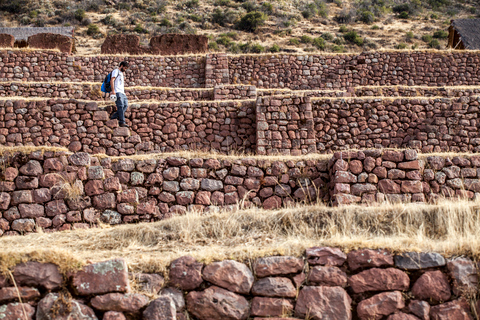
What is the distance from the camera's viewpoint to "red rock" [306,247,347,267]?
470 centimetres

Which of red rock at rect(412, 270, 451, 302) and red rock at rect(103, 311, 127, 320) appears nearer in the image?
red rock at rect(103, 311, 127, 320)

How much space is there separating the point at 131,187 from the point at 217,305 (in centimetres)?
409

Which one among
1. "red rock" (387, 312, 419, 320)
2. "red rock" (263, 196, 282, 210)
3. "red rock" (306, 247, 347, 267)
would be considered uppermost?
"red rock" (306, 247, 347, 267)

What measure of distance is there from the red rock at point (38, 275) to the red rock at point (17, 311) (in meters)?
0.19

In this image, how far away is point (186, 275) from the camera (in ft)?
15.2

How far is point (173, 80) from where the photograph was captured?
18.8 meters

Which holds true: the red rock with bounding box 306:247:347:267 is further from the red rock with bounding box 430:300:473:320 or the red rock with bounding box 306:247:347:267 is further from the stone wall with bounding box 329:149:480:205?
the stone wall with bounding box 329:149:480:205

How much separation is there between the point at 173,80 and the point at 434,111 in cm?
983

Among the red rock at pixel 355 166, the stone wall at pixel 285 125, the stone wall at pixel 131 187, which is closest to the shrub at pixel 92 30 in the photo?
the stone wall at pixel 285 125

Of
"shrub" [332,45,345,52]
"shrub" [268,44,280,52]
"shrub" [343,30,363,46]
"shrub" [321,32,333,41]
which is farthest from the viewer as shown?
"shrub" [321,32,333,41]

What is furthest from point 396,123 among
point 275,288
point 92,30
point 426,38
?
point 92,30

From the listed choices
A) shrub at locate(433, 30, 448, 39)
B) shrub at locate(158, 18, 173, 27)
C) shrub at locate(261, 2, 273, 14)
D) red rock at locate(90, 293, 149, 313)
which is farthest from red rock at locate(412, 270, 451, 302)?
shrub at locate(261, 2, 273, 14)

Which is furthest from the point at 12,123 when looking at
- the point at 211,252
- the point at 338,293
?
the point at 338,293

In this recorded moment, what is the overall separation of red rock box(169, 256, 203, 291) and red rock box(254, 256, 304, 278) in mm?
550
